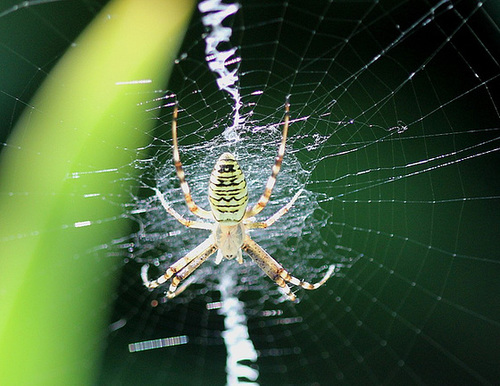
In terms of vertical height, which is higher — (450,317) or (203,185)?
(203,185)

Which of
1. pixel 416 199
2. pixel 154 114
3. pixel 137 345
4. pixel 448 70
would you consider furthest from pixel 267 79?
pixel 137 345

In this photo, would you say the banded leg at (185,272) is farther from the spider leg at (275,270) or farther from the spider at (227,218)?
the spider leg at (275,270)

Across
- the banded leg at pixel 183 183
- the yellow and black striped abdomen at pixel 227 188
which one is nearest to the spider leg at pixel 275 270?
the banded leg at pixel 183 183

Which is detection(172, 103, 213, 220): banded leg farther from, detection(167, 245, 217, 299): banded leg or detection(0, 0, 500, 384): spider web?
detection(167, 245, 217, 299): banded leg

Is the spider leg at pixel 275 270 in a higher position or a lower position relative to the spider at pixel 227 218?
lower

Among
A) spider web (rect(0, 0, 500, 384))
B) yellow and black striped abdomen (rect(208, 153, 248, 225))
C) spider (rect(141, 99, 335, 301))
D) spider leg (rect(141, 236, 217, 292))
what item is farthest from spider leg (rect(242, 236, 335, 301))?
yellow and black striped abdomen (rect(208, 153, 248, 225))

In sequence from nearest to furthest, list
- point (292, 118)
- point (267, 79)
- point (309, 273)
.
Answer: point (292, 118) → point (267, 79) → point (309, 273)

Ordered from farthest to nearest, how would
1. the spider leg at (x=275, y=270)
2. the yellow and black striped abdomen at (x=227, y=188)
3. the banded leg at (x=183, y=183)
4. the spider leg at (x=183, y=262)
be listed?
the spider leg at (x=275, y=270), the spider leg at (x=183, y=262), the banded leg at (x=183, y=183), the yellow and black striped abdomen at (x=227, y=188)

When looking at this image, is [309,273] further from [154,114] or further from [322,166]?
[154,114]

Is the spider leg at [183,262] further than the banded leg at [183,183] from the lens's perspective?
Yes
